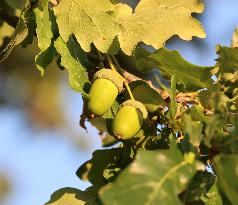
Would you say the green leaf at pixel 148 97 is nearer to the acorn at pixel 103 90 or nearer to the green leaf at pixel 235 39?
the acorn at pixel 103 90

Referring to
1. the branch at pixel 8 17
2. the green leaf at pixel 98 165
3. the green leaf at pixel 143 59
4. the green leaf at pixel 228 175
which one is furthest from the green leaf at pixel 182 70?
the branch at pixel 8 17

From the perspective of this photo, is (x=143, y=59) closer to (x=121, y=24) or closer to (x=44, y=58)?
(x=121, y=24)

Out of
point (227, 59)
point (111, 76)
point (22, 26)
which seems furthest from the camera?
point (227, 59)

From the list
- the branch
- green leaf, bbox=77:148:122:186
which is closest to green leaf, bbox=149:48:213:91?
green leaf, bbox=77:148:122:186

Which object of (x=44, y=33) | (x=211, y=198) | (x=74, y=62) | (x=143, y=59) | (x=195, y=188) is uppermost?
(x=44, y=33)

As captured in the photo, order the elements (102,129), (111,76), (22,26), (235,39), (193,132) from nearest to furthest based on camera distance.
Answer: (193,132) → (111,76) → (22,26) → (235,39) → (102,129)

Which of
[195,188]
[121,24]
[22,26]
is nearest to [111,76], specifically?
[121,24]

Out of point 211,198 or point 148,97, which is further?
point 148,97
